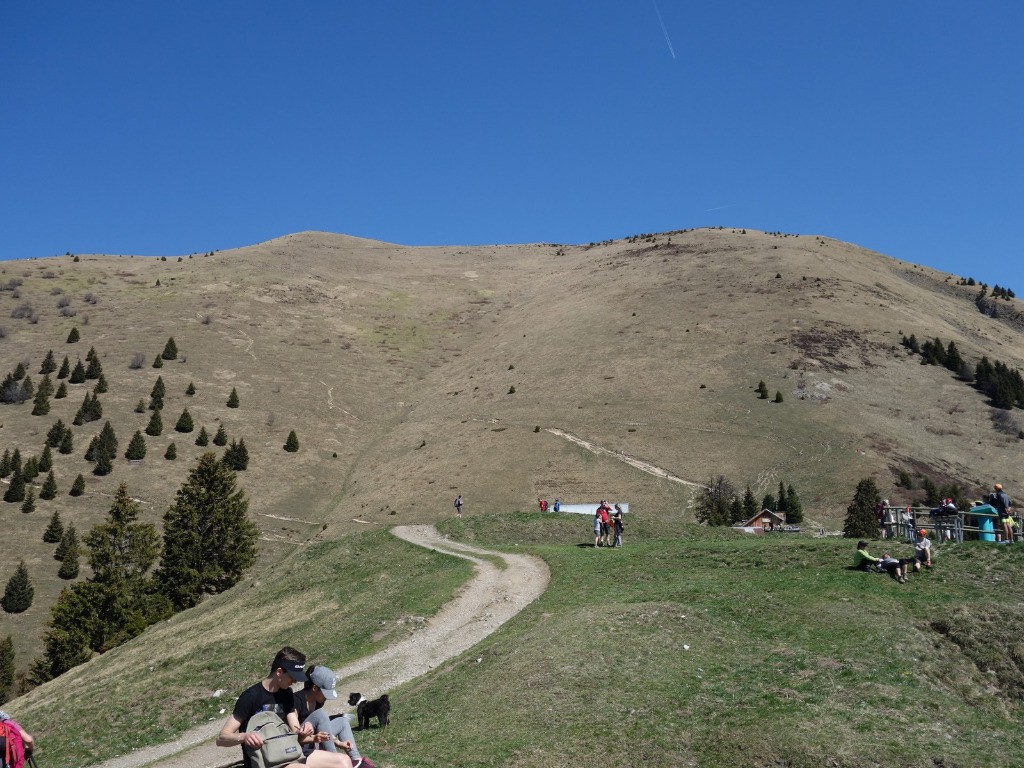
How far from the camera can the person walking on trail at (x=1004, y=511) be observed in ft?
87.9

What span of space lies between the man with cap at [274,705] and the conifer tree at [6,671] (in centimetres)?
4377

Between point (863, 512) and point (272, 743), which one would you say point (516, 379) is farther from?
point (272, 743)

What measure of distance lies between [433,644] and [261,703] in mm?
15010

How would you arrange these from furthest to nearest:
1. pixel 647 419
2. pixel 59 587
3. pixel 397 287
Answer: pixel 397 287 → pixel 647 419 → pixel 59 587

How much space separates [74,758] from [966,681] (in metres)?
20.6

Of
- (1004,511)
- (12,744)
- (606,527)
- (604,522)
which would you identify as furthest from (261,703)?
(606,527)

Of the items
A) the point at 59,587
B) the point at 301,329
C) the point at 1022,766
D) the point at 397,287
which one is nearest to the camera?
the point at 1022,766

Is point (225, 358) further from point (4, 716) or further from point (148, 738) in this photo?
point (4, 716)

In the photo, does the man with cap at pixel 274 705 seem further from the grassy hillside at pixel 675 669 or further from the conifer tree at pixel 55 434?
the conifer tree at pixel 55 434

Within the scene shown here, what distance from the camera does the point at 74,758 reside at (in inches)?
728

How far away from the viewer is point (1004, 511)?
27516 mm

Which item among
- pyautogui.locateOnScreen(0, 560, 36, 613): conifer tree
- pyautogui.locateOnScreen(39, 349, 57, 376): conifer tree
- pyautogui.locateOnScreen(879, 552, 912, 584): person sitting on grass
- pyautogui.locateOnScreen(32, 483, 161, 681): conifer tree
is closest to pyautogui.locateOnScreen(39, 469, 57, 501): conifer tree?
pyautogui.locateOnScreen(0, 560, 36, 613): conifer tree

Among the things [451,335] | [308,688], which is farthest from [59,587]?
[451,335]

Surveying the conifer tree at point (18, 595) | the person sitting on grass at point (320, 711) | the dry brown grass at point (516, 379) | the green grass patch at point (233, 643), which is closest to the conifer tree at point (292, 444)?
the dry brown grass at point (516, 379)
